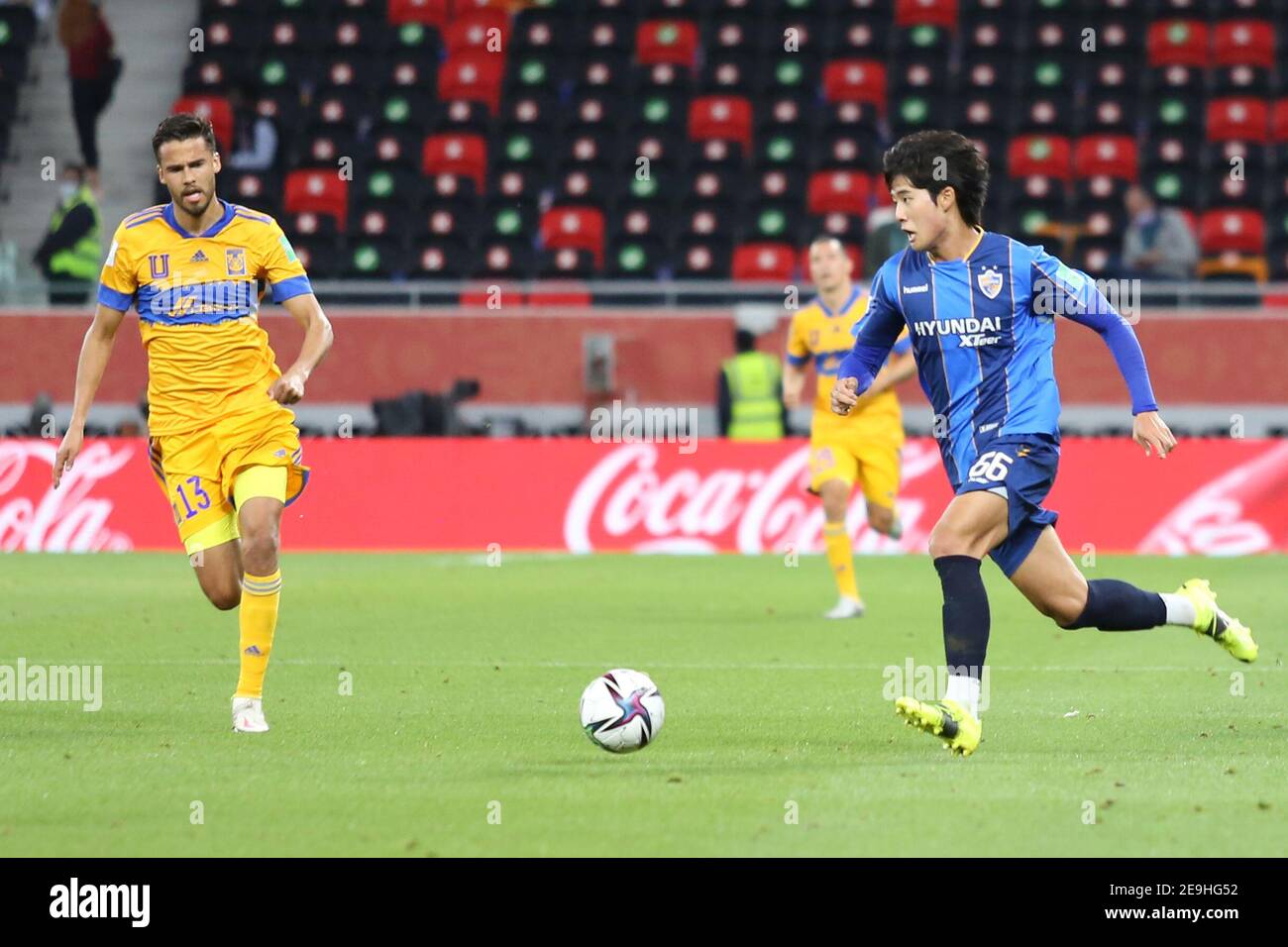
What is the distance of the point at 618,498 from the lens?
1811cm

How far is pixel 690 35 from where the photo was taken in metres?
24.6

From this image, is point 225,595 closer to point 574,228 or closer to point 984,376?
point 984,376

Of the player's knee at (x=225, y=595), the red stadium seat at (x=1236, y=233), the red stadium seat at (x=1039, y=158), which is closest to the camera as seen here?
the player's knee at (x=225, y=595)

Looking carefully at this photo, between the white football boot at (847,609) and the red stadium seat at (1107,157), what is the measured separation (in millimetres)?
10953

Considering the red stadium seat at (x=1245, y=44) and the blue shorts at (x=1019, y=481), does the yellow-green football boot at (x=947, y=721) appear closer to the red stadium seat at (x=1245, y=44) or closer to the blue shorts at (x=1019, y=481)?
the blue shorts at (x=1019, y=481)

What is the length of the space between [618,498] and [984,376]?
10827mm

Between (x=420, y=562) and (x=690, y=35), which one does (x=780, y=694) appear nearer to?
(x=420, y=562)

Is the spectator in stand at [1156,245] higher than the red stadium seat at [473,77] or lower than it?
lower

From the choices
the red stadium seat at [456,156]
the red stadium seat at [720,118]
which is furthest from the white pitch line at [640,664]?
the red stadium seat at [720,118]

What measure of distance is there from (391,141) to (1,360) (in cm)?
510

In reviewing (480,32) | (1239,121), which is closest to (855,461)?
(1239,121)

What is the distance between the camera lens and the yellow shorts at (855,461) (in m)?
13.0

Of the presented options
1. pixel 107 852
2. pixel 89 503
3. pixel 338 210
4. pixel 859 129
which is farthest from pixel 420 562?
pixel 107 852

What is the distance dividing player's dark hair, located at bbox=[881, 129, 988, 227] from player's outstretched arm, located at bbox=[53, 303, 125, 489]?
118 inches
